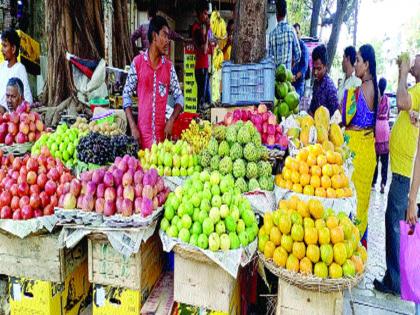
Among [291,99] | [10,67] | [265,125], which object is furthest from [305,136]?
[10,67]

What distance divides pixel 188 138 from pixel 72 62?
2922 mm

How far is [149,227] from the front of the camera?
227cm

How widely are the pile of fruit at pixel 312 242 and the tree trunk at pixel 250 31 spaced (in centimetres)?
240

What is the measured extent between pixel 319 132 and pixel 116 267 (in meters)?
2.20

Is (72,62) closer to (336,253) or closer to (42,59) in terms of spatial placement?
(42,59)

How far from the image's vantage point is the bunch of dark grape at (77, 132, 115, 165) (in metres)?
2.96

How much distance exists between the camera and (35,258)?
2.39 metres

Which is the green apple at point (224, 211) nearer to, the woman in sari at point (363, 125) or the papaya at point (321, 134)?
the papaya at point (321, 134)

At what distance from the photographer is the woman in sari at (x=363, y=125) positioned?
3904 millimetres

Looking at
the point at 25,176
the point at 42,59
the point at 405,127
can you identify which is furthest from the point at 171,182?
the point at 42,59

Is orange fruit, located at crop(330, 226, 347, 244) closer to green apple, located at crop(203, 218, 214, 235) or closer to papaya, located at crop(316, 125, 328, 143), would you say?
green apple, located at crop(203, 218, 214, 235)

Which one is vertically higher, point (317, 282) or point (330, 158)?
point (330, 158)

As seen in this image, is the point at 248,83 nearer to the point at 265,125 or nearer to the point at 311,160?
the point at 265,125

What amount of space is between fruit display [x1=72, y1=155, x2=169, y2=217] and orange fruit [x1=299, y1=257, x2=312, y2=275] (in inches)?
36.9
